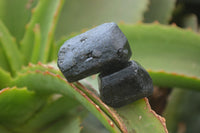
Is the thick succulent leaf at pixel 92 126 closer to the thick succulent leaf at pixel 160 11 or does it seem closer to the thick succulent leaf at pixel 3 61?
the thick succulent leaf at pixel 3 61

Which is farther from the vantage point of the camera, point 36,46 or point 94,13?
point 94,13

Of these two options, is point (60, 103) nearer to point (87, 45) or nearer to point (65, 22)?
point (87, 45)

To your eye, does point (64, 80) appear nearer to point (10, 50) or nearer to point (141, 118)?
point (141, 118)

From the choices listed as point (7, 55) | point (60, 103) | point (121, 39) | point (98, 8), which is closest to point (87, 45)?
point (121, 39)

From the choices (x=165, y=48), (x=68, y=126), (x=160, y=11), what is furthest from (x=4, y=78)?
(x=160, y=11)

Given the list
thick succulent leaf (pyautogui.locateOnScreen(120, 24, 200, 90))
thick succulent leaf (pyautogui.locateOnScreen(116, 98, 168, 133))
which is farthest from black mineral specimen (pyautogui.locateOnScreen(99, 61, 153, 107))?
thick succulent leaf (pyautogui.locateOnScreen(120, 24, 200, 90))

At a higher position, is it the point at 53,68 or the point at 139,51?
the point at 53,68
